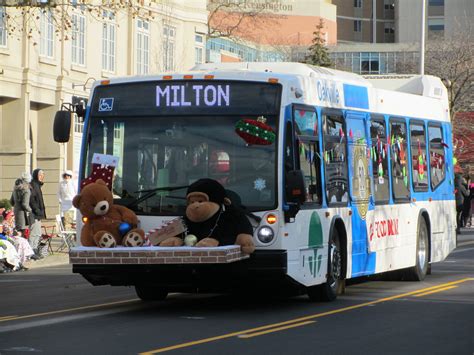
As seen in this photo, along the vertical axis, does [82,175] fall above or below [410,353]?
above

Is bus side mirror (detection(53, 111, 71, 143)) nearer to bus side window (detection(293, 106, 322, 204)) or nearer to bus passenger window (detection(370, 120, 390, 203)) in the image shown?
bus side window (detection(293, 106, 322, 204))

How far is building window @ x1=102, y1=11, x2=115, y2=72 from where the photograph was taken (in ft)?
137

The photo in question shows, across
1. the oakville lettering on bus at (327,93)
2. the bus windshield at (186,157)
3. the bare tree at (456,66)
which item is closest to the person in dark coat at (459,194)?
the bare tree at (456,66)

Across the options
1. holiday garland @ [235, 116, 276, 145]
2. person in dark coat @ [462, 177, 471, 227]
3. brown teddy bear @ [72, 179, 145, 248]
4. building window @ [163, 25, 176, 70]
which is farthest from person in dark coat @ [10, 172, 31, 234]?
person in dark coat @ [462, 177, 471, 227]

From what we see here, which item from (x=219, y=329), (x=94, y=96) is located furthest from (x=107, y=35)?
(x=219, y=329)

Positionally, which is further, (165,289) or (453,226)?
(453,226)

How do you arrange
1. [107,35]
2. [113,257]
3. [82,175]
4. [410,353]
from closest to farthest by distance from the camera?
[410,353], [113,257], [82,175], [107,35]

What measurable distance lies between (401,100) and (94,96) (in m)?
5.81

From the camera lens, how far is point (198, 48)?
4794 cm

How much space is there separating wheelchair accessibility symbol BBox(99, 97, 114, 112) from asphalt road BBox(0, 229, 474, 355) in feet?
7.45

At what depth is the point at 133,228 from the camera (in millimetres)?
14695

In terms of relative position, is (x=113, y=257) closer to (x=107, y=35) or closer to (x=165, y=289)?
(x=165, y=289)

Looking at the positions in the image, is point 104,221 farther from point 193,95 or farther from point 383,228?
point 383,228

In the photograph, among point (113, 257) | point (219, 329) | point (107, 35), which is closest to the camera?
point (219, 329)
